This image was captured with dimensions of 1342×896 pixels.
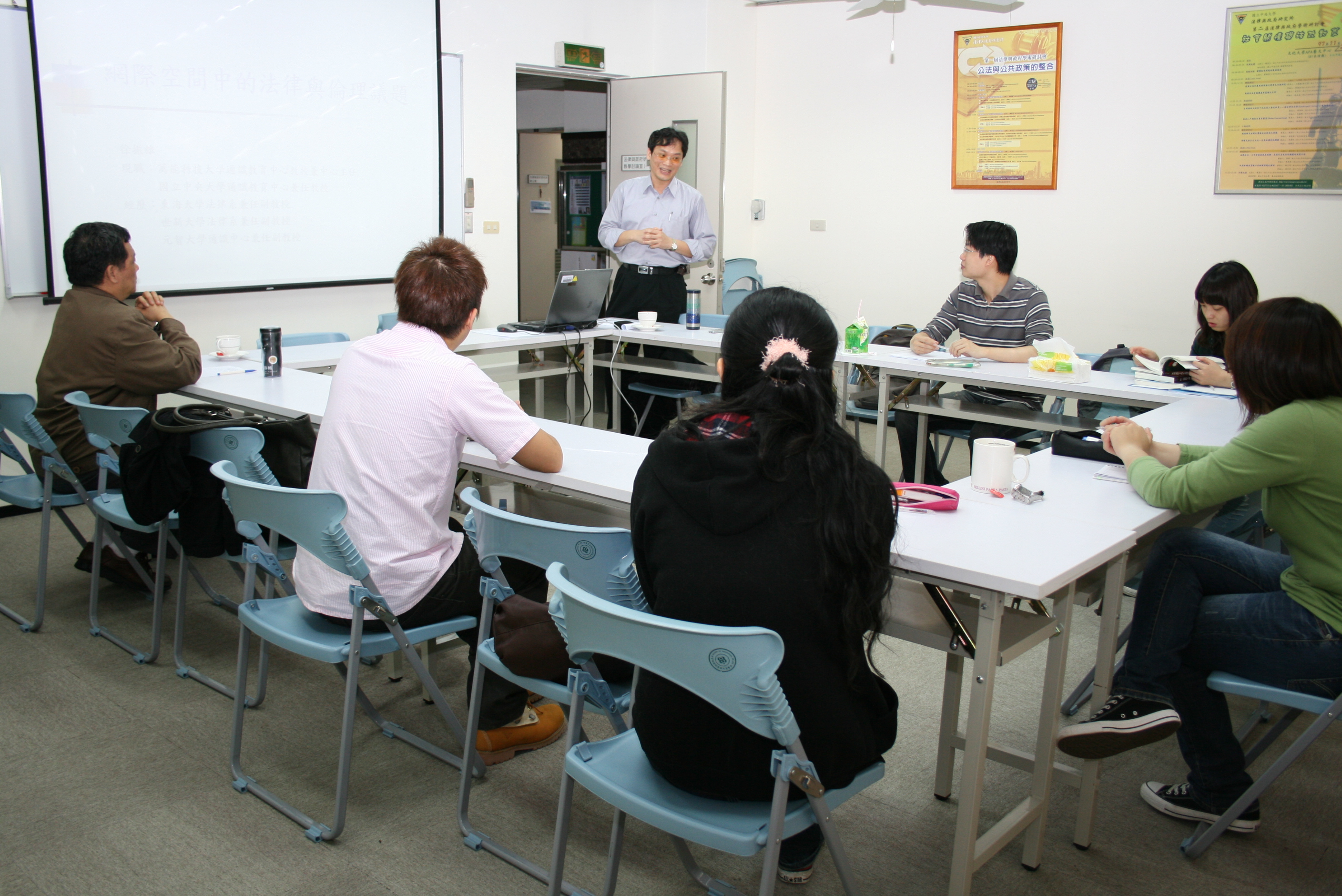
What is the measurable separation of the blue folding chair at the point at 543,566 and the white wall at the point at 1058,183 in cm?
471

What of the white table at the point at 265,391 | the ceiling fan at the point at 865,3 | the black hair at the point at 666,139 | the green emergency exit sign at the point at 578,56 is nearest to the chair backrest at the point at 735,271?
the black hair at the point at 666,139

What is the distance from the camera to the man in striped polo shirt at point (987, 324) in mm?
4086

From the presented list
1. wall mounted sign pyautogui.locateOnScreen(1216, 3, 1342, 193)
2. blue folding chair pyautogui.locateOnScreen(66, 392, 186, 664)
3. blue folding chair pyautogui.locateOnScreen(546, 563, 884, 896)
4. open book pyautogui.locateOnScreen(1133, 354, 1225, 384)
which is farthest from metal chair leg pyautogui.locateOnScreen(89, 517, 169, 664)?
wall mounted sign pyautogui.locateOnScreen(1216, 3, 1342, 193)

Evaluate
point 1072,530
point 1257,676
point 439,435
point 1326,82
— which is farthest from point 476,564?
point 1326,82

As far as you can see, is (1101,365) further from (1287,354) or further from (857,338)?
(1287,354)

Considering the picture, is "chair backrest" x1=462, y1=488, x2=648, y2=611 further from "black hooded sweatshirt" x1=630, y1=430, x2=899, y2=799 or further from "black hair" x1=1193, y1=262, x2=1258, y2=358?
"black hair" x1=1193, y1=262, x2=1258, y2=358

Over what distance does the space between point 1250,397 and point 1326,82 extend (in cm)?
382

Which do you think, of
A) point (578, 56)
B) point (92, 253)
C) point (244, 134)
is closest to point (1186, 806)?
point (92, 253)

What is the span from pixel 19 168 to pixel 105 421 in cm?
210

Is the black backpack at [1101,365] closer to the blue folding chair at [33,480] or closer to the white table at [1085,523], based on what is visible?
the white table at [1085,523]

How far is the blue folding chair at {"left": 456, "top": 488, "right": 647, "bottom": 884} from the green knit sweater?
1143 mm

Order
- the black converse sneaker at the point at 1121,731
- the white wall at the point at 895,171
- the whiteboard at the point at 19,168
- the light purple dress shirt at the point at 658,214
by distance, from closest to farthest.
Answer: the black converse sneaker at the point at 1121,731
the whiteboard at the point at 19,168
the white wall at the point at 895,171
the light purple dress shirt at the point at 658,214

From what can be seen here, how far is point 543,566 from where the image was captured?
5.73 ft

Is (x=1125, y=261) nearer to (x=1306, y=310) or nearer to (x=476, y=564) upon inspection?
(x=1306, y=310)
